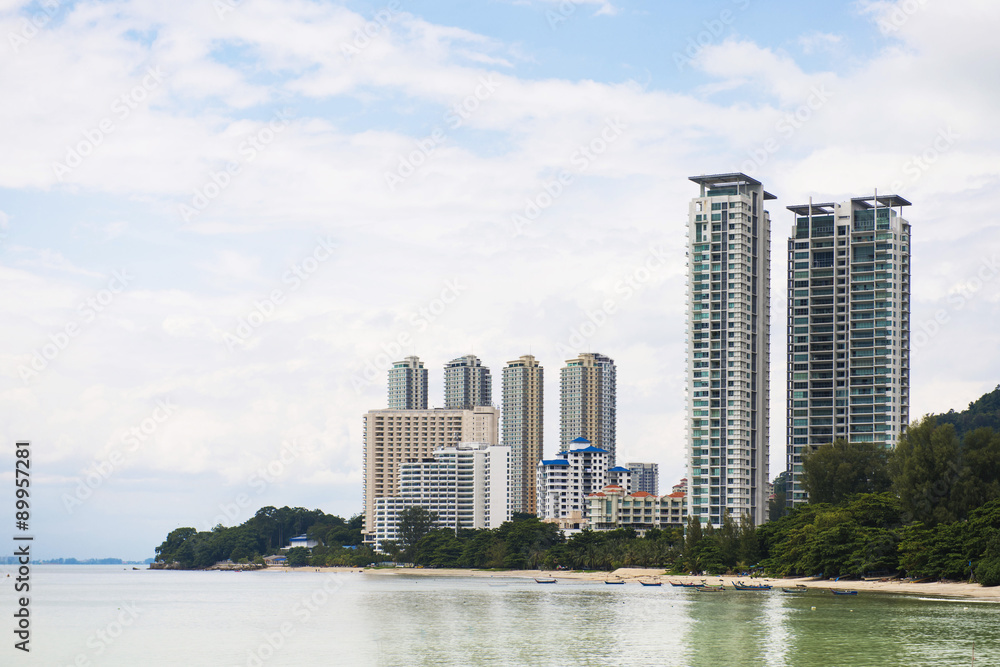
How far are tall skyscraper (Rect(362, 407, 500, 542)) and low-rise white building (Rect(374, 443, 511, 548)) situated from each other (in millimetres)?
15665

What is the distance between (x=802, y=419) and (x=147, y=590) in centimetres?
6783

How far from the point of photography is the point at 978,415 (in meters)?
140

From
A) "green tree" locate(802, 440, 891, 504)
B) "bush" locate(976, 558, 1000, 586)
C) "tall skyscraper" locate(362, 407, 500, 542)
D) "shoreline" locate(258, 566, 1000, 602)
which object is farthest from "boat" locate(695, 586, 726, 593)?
"tall skyscraper" locate(362, 407, 500, 542)

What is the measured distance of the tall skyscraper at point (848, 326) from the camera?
111 metres

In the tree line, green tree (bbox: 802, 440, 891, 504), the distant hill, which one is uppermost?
the distant hill

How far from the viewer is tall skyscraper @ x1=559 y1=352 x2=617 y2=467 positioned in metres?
196

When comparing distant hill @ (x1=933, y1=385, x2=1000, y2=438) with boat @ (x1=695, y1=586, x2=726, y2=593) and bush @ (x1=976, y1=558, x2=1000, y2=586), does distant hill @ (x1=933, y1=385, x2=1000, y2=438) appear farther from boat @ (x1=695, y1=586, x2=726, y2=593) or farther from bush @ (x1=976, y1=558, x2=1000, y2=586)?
bush @ (x1=976, y1=558, x2=1000, y2=586)

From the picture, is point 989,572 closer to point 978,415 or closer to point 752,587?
point 752,587

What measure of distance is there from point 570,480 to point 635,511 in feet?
75.8

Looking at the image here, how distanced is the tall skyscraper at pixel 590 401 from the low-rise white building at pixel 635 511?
5647 centimetres

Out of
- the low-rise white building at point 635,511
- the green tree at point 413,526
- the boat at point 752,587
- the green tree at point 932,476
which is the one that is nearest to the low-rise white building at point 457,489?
the green tree at point 413,526

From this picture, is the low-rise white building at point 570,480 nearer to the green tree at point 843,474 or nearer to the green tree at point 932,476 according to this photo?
the green tree at point 843,474

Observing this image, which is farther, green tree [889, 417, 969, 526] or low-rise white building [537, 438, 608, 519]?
low-rise white building [537, 438, 608, 519]

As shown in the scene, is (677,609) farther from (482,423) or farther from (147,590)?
(482,423)
